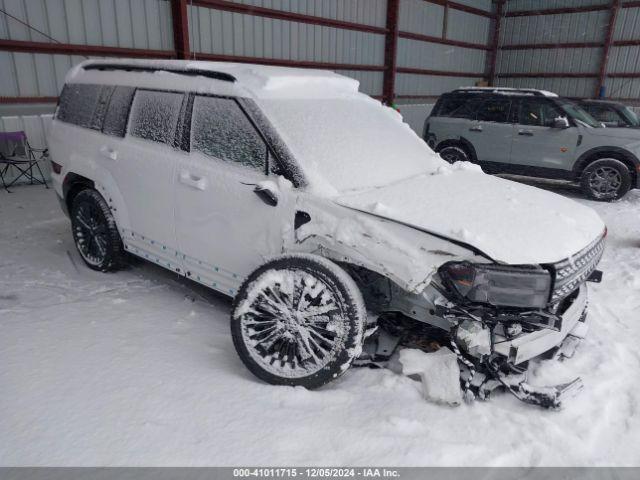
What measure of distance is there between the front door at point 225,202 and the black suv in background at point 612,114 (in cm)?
774

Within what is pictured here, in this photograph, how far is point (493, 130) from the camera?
886 cm

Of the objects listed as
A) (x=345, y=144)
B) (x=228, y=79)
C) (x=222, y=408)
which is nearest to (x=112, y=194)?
(x=228, y=79)

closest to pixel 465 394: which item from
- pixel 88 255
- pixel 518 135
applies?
pixel 88 255

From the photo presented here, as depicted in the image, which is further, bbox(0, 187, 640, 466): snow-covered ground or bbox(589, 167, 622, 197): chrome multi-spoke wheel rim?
bbox(589, 167, 622, 197): chrome multi-spoke wheel rim

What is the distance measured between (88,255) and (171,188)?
1485 millimetres

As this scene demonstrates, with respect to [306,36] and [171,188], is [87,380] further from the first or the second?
[306,36]

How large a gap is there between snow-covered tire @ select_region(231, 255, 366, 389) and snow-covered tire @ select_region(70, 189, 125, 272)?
5.92 feet

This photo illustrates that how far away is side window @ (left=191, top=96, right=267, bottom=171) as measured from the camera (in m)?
3.01

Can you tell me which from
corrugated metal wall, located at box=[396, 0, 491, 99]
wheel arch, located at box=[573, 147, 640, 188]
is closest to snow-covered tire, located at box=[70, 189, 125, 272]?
wheel arch, located at box=[573, 147, 640, 188]

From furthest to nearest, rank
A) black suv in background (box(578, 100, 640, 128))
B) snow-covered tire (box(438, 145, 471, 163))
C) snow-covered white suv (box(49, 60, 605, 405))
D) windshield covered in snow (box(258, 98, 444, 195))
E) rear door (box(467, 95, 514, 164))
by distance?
1. snow-covered tire (box(438, 145, 471, 163))
2. rear door (box(467, 95, 514, 164))
3. black suv in background (box(578, 100, 640, 128))
4. windshield covered in snow (box(258, 98, 444, 195))
5. snow-covered white suv (box(49, 60, 605, 405))

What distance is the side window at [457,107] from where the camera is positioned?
923 centimetres

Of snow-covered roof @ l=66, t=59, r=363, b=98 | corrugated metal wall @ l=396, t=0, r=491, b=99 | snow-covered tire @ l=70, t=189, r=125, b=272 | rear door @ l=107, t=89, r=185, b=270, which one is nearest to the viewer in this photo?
snow-covered roof @ l=66, t=59, r=363, b=98

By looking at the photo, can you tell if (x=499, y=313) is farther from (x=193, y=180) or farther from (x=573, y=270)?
(x=193, y=180)

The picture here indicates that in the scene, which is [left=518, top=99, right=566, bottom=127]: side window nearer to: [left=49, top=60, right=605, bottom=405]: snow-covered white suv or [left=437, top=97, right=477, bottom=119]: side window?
[left=437, top=97, right=477, bottom=119]: side window
